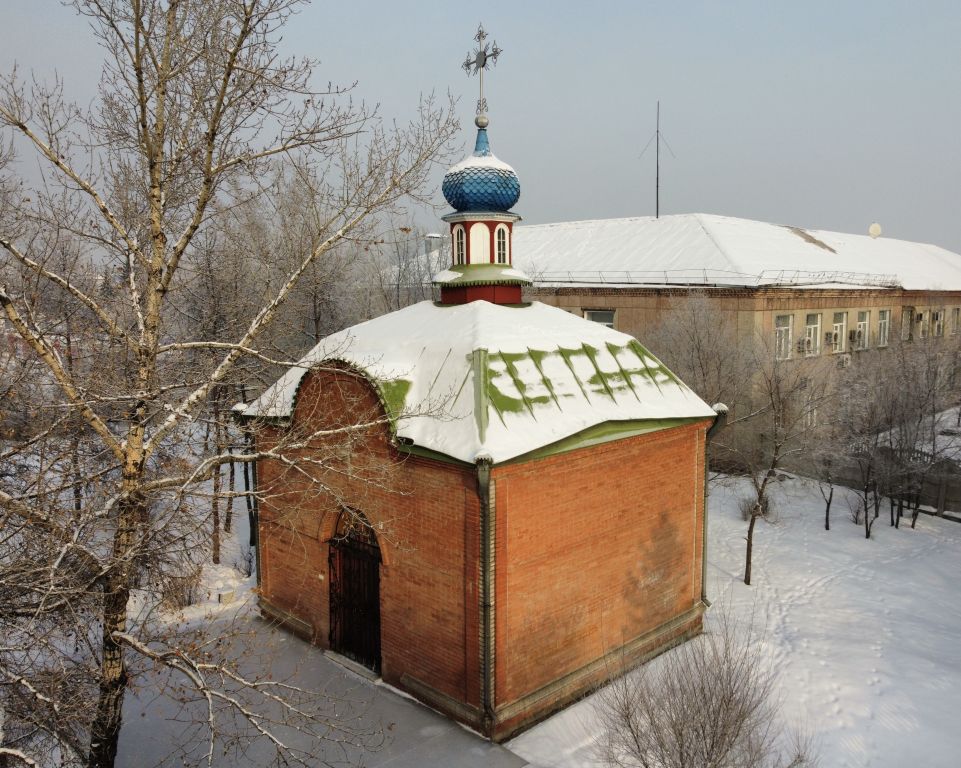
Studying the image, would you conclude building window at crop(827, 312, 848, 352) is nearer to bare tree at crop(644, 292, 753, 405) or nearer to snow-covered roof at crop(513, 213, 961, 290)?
snow-covered roof at crop(513, 213, 961, 290)

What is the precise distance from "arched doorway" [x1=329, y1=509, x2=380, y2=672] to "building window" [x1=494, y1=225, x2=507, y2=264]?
15.0ft

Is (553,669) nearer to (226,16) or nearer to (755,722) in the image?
(755,722)

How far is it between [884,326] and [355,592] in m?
28.9

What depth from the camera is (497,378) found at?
343 inches

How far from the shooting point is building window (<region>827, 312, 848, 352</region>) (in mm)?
27125

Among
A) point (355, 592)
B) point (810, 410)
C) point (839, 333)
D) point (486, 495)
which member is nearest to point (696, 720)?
point (486, 495)

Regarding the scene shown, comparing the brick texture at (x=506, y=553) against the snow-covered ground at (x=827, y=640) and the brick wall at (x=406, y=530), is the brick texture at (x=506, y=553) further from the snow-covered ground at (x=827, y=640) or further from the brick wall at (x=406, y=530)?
the snow-covered ground at (x=827, y=640)

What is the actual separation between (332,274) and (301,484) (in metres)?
10.0

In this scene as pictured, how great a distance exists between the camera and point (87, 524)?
5.67 metres

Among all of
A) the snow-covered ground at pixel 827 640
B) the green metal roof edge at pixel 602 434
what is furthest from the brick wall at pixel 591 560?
the snow-covered ground at pixel 827 640

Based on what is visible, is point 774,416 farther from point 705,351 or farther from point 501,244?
point 501,244

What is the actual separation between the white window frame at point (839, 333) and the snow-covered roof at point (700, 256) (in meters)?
1.33

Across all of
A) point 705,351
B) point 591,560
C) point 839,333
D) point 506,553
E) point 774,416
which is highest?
point 839,333

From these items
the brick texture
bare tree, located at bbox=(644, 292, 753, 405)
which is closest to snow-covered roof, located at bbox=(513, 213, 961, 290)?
bare tree, located at bbox=(644, 292, 753, 405)
